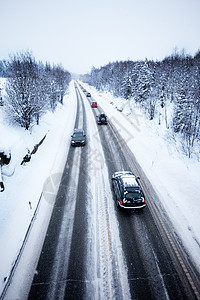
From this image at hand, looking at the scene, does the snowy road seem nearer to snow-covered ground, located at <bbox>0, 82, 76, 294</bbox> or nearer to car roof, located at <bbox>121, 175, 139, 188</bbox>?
snow-covered ground, located at <bbox>0, 82, 76, 294</bbox>

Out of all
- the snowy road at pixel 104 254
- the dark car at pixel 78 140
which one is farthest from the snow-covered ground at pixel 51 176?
the snowy road at pixel 104 254

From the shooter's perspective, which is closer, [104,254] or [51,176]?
[104,254]

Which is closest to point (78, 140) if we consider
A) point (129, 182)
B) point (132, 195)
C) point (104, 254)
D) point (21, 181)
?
point (21, 181)

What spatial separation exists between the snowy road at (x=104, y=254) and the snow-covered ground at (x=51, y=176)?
3.80 feet

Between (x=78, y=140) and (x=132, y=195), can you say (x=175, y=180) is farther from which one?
(x=78, y=140)

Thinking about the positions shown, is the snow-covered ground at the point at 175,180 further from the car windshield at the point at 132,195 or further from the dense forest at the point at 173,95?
the dense forest at the point at 173,95

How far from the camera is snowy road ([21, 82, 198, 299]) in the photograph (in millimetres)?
5430

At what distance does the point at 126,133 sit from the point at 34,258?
61.5 ft

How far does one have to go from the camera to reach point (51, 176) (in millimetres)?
11812

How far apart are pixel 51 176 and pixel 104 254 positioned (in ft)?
23.3

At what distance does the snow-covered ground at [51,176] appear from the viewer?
290 inches

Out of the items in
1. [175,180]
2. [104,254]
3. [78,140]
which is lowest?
[104,254]

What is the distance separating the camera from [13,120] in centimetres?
1597

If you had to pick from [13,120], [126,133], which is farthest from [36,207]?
[126,133]
